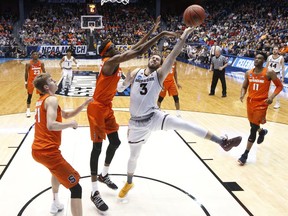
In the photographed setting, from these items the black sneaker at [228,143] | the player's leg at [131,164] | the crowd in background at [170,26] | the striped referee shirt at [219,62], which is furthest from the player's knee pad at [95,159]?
the crowd in background at [170,26]

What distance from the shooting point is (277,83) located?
5.18m

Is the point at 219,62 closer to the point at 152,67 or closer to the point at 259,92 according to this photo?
the point at 259,92

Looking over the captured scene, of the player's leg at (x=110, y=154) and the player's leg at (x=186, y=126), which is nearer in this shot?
the player's leg at (x=186, y=126)

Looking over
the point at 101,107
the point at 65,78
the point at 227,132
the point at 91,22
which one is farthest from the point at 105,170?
A: the point at 91,22

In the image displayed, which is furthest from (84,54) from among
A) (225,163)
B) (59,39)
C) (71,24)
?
(225,163)

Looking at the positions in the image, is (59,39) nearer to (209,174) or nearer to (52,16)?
(52,16)

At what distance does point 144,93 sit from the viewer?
3.71 metres

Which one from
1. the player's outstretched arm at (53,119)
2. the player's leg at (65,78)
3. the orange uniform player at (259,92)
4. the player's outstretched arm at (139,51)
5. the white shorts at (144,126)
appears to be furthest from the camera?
the player's leg at (65,78)

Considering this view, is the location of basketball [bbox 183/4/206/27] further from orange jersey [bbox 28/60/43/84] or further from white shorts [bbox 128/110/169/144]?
orange jersey [bbox 28/60/43/84]

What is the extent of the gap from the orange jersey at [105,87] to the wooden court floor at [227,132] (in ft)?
6.85

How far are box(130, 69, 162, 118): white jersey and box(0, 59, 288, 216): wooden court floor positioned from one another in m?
1.74

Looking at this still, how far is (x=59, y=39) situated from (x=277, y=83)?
2467cm

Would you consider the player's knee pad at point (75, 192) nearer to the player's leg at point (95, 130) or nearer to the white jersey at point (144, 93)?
the player's leg at point (95, 130)

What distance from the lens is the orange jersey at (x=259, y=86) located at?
16.9 feet
